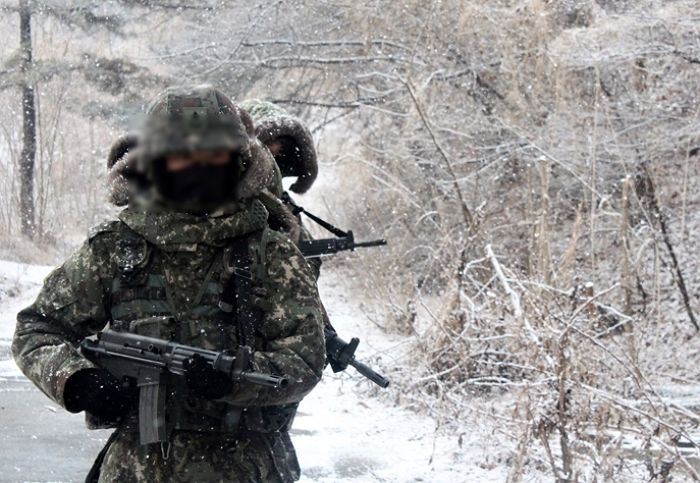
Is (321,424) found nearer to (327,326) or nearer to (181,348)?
(327,326)

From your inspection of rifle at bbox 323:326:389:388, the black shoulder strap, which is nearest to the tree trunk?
rifle at bbox 323:326:389:388

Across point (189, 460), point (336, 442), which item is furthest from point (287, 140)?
point (336, 442)

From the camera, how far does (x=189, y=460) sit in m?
2.66

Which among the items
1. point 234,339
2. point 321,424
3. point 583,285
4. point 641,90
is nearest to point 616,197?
point 641,90

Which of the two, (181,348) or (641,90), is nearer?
(181,348)

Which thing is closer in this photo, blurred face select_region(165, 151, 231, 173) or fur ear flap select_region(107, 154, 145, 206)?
blurred face select_region(165, 151, 231, 173)

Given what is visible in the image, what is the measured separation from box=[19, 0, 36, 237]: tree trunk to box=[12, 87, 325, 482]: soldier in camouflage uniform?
28.9 feet

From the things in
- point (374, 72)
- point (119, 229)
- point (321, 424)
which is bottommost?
point (321, 424)

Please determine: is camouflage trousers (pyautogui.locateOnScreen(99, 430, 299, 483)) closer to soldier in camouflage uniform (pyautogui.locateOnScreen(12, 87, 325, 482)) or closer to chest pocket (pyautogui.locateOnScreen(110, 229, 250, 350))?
soldier in camouflage uniform (pyautogui.locateOnScreen(12, 87, 325, 482))

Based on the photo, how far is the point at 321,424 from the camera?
7820 millimetres

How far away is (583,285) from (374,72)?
24.0 ft

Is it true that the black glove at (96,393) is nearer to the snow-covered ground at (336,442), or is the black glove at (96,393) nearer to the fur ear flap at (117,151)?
the fur ear flap at (117,151)

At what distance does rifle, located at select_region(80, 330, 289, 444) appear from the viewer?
95.3 inches

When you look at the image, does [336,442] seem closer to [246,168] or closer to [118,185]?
[118,185]
